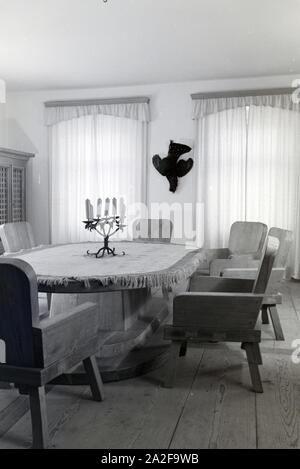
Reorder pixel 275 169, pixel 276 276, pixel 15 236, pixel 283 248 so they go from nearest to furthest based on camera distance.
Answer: pixel 276 276
pixel 283 248
pixel 15 236
pixel 275 169

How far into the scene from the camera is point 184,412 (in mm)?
2203

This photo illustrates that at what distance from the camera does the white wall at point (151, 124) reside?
20.3ft

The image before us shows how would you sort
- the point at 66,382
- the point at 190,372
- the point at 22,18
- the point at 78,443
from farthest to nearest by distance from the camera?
the point at 22,18
the point at 190,372
the point at 66,382
the point at 78,443

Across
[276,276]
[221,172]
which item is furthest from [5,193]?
[276,276]

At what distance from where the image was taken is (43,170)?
265 inches

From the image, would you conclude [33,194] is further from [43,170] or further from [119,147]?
[119,147]

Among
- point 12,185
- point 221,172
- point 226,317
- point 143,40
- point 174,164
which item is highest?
point 143,40

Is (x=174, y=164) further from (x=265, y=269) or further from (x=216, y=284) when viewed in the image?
(x=265, y=269)

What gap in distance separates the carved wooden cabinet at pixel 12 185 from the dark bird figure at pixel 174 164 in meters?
1.82

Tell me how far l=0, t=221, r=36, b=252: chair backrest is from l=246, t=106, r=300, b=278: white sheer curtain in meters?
2.99

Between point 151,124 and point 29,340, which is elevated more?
point 151,124

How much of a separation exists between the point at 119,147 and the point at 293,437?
196 inches

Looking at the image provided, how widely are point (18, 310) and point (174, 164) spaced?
4672 millimetres

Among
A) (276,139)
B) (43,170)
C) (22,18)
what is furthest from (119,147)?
(22,18)
